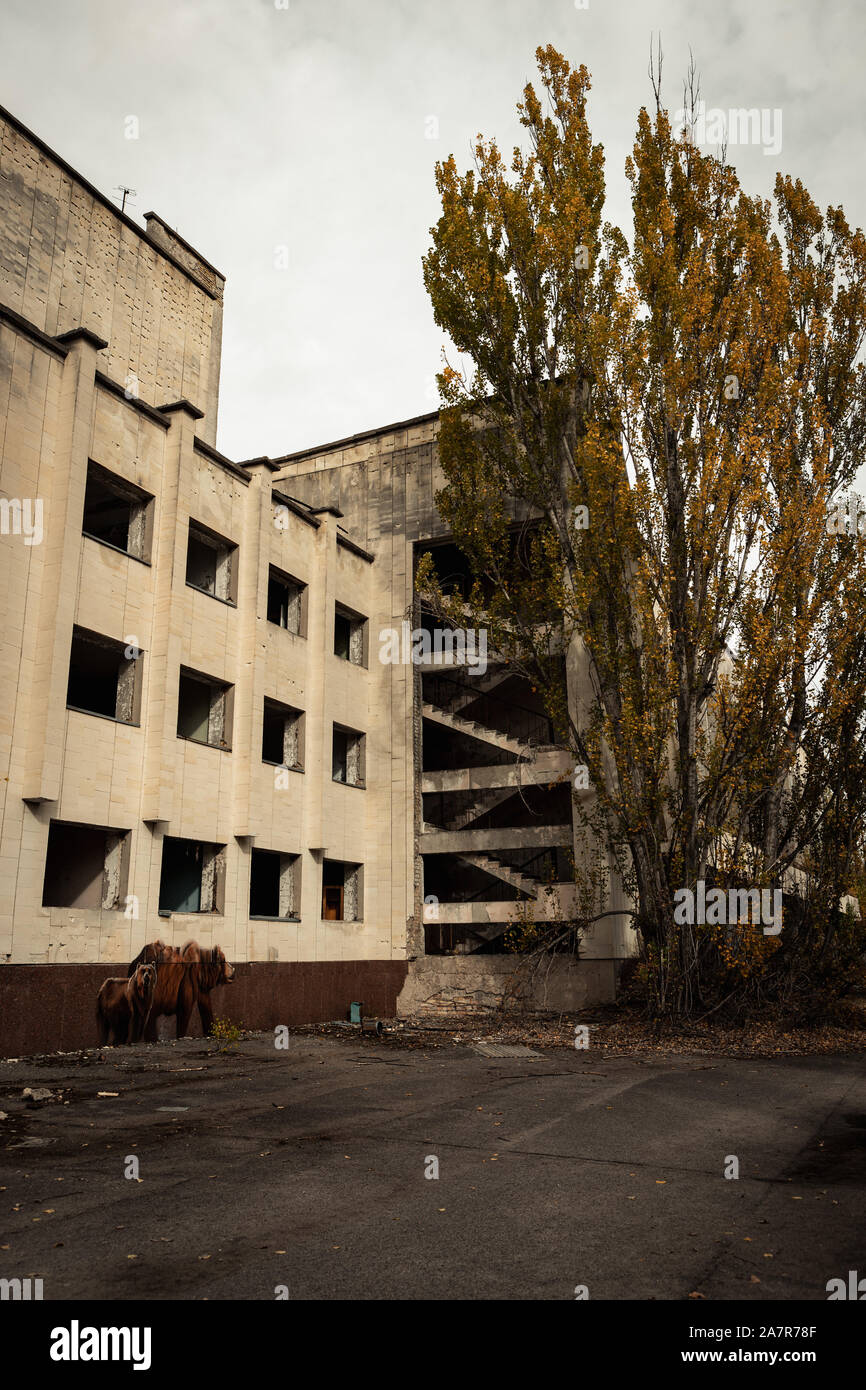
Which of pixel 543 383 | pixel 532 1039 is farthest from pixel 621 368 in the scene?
pixel 532 1039

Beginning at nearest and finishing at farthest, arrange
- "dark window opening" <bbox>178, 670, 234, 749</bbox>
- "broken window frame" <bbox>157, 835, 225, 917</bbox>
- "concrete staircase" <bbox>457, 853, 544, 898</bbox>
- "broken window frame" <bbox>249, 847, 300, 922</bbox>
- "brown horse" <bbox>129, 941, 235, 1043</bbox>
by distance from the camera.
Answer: "brown horse" <bbox>129, 941, 235, 1043</bbox>
"broken window frame" <bbox>157, 835, 225, 917</bbox>
"dark window opening" <bbox>178, 670, 234, 749</bbox>
"broken window frame" <bbox>249, 847, 300, 922</bbox>
"concrete staircase" <bbox>457, 853, 544, 898</bbox>

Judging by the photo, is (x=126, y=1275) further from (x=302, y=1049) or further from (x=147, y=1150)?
(x=302, y=1049)

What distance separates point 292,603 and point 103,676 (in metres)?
4.64

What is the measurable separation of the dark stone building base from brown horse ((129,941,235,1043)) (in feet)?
0.62

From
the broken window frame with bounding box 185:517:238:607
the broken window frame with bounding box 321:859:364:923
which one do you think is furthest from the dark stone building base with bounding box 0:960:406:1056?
the broken window frame with bounding box 185:517:238:607


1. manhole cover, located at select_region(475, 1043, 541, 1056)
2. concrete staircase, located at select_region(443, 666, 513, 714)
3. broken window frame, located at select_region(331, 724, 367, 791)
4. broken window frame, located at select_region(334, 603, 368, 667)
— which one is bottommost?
manhole cover, located at select_region(475, 1043, 541, 1056)

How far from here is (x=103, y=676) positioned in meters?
19.6

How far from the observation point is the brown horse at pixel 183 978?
15.4 metres

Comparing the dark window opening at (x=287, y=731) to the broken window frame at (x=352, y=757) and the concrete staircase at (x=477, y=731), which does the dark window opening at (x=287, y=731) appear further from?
the concrete staircase at (x=477, y=731)

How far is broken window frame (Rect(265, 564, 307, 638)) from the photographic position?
21391mm

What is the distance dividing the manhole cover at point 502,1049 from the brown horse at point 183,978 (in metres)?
4.91

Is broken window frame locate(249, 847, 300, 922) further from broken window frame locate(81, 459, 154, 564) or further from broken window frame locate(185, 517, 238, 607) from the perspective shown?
broken window frame locate(81, 459, 154, 564)

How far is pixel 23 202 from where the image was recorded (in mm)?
17844

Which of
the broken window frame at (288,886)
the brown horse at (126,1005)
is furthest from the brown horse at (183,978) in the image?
the broken window frame at (288,886)
